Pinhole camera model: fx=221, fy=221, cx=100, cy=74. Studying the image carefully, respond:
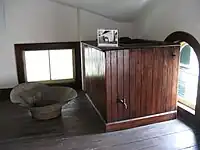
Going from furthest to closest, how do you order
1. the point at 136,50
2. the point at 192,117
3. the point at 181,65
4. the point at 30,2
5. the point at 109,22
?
the point at 109,22
the point at 30,2
the point at 181,65
the point at 192,117
the point at 136,50

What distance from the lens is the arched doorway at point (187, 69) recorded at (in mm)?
2507

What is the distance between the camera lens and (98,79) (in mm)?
2586

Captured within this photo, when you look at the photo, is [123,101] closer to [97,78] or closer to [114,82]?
[114,82]

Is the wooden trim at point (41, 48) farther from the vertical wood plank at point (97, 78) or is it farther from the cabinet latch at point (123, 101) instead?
the cabinet latch at point (123, 101)

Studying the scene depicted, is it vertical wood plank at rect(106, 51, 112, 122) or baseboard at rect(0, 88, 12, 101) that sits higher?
vertical wood plank at rect(106, 51, 112, 122)

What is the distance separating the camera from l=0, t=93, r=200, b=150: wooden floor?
211 cm

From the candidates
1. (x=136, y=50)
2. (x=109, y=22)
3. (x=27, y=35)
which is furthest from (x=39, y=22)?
(x=136, y=50)

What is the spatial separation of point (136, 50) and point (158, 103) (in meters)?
0.70

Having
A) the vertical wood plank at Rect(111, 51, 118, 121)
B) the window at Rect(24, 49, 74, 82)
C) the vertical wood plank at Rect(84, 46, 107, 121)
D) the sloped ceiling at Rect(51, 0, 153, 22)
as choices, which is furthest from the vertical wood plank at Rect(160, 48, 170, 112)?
the window at Rect(24, 49, 74, 82)

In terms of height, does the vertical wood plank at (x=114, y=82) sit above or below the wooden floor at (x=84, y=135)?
above

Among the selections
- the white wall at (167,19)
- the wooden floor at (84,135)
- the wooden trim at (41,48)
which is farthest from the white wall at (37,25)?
the wooden floor at (84,135)

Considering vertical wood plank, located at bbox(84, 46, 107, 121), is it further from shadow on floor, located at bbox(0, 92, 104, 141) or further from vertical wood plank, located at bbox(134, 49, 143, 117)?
vertical wood plank, located at bbox(134, 49, 143, 117)

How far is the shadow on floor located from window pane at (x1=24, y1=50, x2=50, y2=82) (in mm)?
717

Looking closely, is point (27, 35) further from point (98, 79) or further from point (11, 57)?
point (98, 79)
